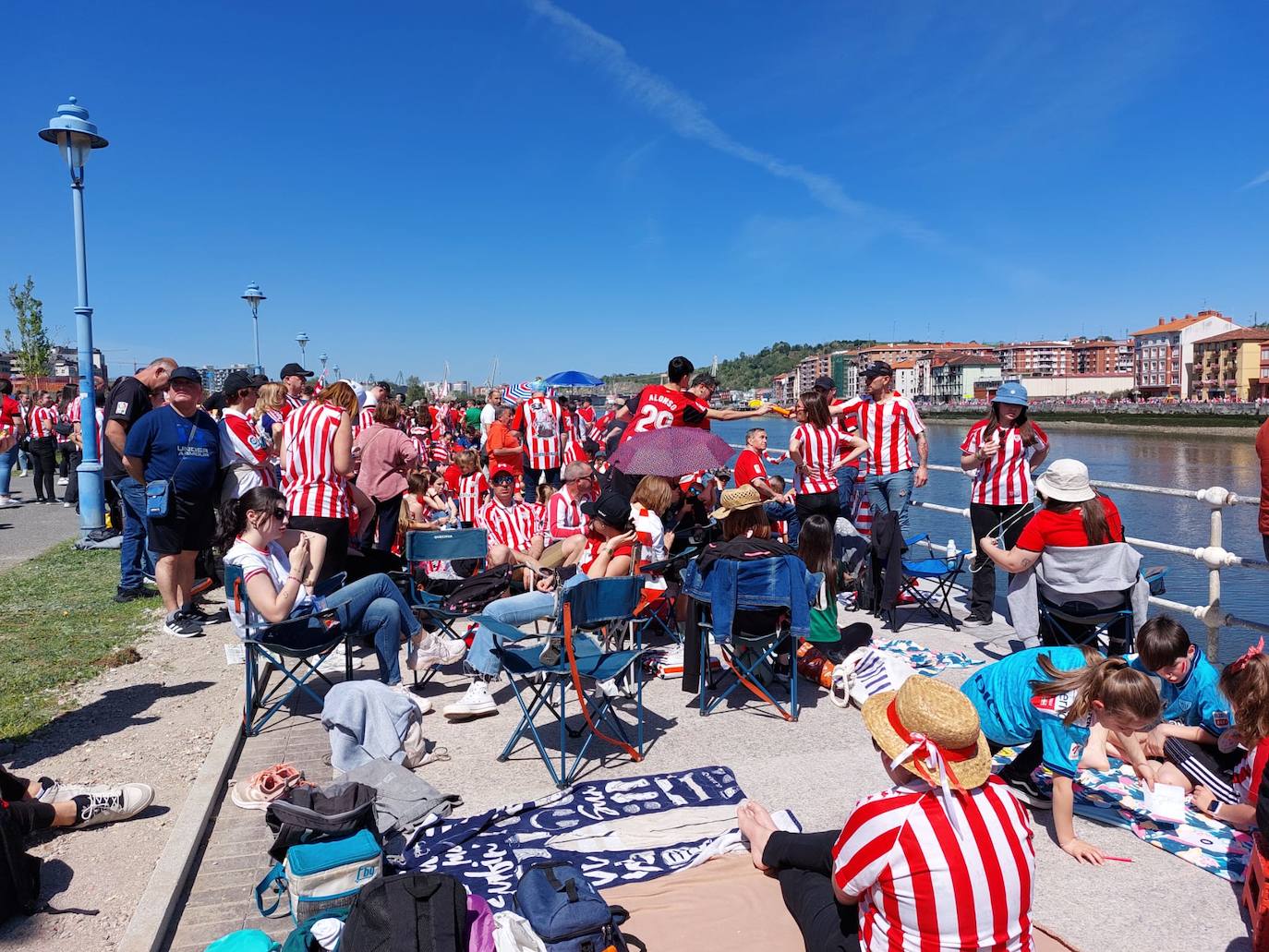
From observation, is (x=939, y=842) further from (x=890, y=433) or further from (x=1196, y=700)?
(x=890, y=433)

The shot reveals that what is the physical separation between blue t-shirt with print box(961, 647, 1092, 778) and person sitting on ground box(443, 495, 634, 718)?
212 cm

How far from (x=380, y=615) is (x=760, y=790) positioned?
2156 millimetres

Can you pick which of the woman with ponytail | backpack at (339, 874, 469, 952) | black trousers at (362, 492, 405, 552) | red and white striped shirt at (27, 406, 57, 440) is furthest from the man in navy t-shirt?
red and white striped shirt at (27, 406, 57, 440)

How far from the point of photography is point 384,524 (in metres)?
6.45

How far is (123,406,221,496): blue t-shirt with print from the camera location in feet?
19.1

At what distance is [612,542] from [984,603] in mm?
2971

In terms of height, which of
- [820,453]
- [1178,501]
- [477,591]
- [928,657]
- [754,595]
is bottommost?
[1178,501]

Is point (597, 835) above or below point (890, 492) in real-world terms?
below

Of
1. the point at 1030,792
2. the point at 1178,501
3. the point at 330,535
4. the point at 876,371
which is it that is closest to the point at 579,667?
the point at 1030,792

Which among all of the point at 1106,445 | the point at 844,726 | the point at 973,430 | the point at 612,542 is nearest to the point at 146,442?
the point at 612,542

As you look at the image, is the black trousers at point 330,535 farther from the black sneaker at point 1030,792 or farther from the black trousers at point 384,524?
the black sneaker at point 1030,792

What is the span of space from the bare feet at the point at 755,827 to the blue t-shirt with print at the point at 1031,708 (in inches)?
38.9

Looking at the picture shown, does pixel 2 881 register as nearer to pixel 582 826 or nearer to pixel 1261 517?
pixel 582 826

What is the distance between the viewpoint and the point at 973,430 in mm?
5875
